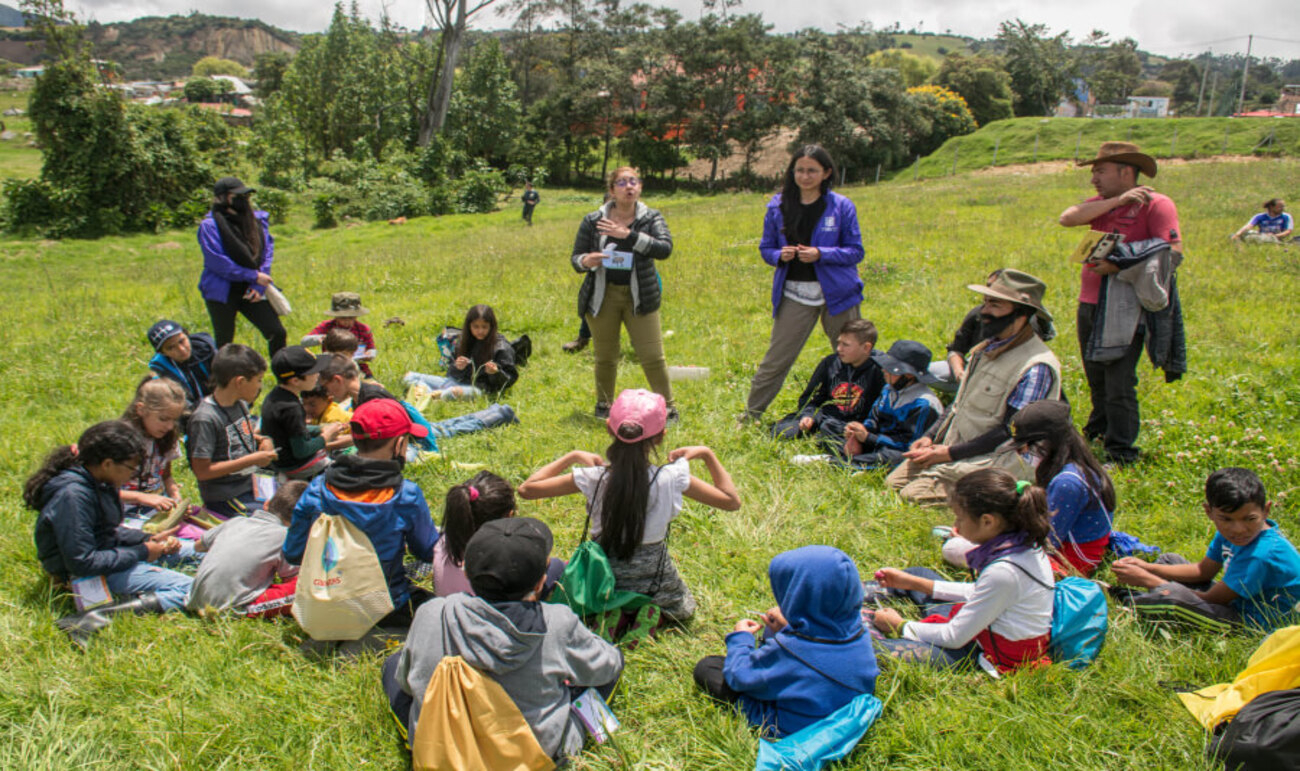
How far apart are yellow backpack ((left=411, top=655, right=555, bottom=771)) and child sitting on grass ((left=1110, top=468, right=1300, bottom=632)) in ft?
9.10

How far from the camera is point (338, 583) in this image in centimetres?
301

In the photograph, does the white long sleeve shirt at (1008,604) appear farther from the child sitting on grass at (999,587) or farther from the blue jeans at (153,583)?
the blue jeans at (153,583)

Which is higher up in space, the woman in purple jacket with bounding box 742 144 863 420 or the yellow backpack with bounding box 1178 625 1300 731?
the woman in purple jacket with bounding box 742 144 863 420

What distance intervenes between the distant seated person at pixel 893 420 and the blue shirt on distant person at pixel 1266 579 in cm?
203

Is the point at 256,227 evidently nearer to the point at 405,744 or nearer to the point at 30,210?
the point at 405,744

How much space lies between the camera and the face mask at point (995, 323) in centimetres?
419

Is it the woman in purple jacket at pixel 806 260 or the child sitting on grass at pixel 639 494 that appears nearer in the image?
the child sitting on grass at pixel 639 494

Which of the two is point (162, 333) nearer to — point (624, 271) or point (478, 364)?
point (478, 364)

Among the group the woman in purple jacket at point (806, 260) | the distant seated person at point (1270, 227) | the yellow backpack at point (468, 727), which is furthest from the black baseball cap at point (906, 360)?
the distant seated person at point (1270, 227)

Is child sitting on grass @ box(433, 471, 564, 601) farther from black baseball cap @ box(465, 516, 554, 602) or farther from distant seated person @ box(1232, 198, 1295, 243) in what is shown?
distant seated person @ box(1232, 198, 1295, 243)

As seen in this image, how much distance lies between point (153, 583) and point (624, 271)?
352cm

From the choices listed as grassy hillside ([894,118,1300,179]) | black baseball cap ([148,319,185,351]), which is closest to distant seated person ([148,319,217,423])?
black baseball cap ([148,319,185,351])

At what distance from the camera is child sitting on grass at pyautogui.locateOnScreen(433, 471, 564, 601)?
311 cm

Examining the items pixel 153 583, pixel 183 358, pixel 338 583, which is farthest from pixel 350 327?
pixel 338 583
